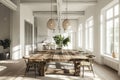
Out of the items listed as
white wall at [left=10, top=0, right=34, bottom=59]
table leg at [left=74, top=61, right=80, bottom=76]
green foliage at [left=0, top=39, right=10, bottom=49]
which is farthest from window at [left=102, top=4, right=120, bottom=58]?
green foliage at [left=0, top=39, right=10, bottom=49]

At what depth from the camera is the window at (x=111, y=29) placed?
6.58 metres

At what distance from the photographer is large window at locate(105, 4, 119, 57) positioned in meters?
6.60

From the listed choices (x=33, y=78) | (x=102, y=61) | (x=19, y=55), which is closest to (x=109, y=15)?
(x=102, y=61)

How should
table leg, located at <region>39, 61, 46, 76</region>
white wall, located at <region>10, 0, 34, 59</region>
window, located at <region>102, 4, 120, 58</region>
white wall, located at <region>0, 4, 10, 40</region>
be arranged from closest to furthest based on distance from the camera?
table leg, located at <region>39, 61, 46, 76</region> < window, located at <region>102, 4, 120, 58</region> < white wall, located at <region>10, 0, 34, 59</region> < white wall, located at <region>0, 4, 10, 40</region>

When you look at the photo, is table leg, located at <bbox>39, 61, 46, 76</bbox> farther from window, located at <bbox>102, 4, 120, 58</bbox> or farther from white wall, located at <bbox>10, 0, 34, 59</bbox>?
white wall, located at <bbox>10, 0, 34, 59</bbox>

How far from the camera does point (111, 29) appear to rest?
23.7ft

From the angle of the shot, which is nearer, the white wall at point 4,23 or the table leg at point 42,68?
the table leg at point 42,68

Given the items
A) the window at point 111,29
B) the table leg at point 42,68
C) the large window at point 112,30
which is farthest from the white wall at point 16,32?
the large window at point 112,30

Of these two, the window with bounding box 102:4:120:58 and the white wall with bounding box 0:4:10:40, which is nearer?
the window with bounding box 102:4:120:58

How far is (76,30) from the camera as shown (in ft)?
53.7

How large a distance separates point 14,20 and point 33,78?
5.15m

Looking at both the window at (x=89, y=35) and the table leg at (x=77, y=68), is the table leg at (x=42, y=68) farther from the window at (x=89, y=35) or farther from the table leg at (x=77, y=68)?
the window at (x=89, y=35)

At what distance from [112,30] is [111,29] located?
14cm

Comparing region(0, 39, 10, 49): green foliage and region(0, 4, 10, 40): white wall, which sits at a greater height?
region(0, 4, 10, 40): white wall
